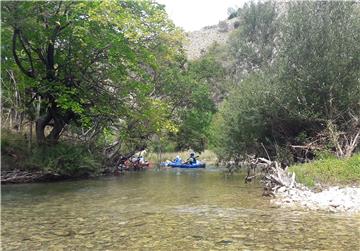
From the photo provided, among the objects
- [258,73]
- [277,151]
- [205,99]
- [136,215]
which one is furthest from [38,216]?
[205,99]

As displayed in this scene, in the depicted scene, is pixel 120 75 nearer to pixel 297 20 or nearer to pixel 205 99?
pixel 297 20

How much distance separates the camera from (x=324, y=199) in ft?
40.5

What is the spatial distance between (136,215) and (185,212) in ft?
4.56

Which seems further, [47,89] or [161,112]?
[161,112]

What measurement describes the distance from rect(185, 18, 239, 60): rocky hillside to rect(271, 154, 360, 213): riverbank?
3016 inches

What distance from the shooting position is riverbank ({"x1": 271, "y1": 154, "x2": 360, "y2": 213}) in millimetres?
11852

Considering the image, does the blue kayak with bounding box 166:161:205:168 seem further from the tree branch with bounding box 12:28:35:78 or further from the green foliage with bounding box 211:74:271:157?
the tree branch with bounding box 12:28:35:78

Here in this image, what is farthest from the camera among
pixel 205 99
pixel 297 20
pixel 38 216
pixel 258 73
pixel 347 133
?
pixel 205 99

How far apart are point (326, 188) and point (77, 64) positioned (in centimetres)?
1398

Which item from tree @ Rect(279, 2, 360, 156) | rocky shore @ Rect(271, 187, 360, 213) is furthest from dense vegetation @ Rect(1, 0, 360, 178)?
rocky shore @ Rect(271, 187, 360, 213)

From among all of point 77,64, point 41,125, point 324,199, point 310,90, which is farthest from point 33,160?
point 324,199

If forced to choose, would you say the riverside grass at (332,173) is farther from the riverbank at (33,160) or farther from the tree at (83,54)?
the riverbank at (33,160)

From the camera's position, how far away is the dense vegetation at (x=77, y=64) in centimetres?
1898

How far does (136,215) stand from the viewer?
11594mm
